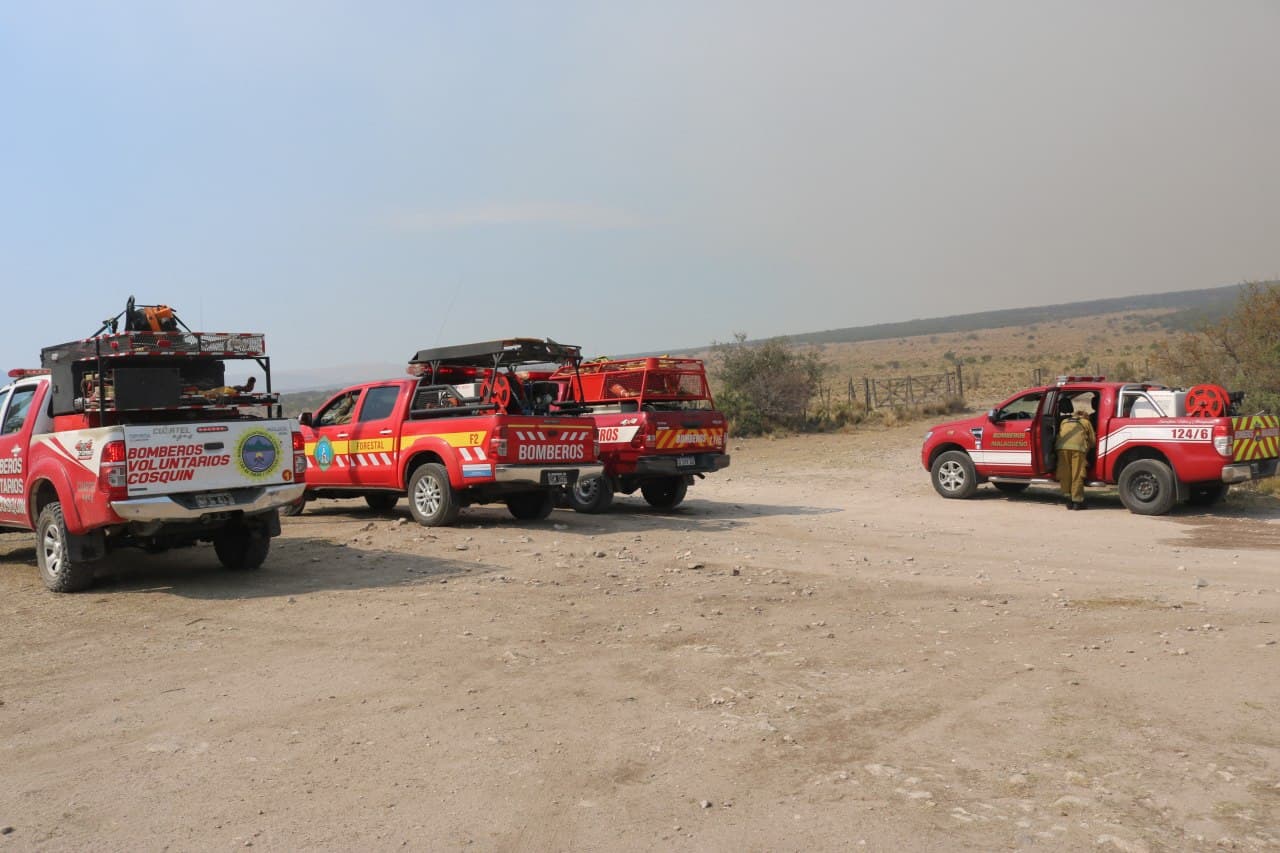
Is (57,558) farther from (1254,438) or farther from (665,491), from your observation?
(1254,438)

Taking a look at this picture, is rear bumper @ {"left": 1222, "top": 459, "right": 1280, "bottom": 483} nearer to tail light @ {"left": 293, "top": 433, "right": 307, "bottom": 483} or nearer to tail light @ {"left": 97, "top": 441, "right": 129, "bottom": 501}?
tail light @ {"left": 293, "top": 433, "right": 307, "bottom": 483}

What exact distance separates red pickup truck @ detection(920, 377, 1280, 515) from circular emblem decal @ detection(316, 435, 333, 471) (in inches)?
354

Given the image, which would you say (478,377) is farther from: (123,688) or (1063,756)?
(1063,756)

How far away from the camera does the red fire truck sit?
48.3 feet

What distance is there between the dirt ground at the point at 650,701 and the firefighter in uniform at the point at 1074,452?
357 centimetres

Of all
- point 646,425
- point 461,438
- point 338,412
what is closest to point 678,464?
point 646,425

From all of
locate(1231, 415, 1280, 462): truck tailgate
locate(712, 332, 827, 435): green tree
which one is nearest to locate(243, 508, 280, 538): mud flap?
locate(1231, 415, 1280, 462): truck tailgate

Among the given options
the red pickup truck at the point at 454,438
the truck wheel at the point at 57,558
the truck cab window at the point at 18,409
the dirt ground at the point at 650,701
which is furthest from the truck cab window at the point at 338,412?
the truck wheel at the point at 57,558

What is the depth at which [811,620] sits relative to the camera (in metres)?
8.02

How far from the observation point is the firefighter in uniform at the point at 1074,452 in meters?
15.0

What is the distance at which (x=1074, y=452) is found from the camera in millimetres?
15008

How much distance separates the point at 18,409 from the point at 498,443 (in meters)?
4.73

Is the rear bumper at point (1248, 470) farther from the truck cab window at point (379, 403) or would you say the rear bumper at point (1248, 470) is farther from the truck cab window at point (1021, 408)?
the truck cab window at point (379, 403)

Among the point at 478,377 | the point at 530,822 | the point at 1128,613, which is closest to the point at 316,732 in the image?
the point at 530,822
